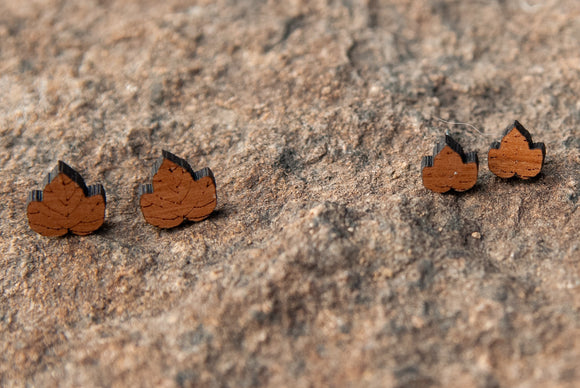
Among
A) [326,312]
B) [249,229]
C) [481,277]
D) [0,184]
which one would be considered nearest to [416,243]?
[481,277]

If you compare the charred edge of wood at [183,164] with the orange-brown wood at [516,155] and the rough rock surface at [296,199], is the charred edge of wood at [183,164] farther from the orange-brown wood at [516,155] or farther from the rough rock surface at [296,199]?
the orange-brown wood at [516,155]

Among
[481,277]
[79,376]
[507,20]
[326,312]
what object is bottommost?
[507,20]

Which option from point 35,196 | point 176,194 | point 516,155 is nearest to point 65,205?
point 35,196

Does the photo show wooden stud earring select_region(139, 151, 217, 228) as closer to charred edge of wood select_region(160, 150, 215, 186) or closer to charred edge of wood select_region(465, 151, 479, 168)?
charred edge of wood select_region(160, 150, 215, 186)

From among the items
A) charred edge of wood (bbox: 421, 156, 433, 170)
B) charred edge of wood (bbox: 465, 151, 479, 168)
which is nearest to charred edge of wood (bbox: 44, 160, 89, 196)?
charred edge of wood (bbox: 421, 156, 433, 170)

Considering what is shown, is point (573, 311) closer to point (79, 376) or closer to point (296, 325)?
point (296, 325)

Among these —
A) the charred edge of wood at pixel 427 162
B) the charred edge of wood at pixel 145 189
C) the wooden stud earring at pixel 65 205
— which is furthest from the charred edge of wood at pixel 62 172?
the charred edge of wood at pixel 427 162
